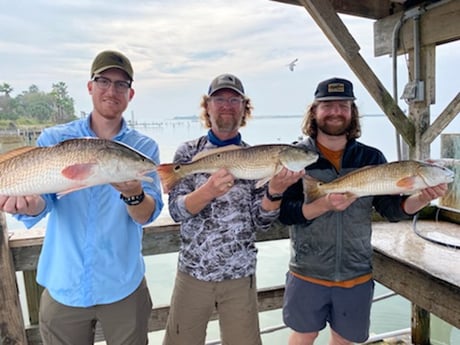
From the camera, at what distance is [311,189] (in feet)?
7.00

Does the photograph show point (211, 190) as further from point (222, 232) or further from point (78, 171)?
point (78, 171)

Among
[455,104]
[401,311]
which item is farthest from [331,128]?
[401,311]

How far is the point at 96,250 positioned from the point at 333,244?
56.0 inches

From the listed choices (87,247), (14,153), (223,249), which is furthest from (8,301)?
(223,249)

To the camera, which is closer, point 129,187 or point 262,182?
point 129,187

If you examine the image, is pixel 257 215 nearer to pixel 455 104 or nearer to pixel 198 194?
pixel 198 194

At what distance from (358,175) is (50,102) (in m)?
2.20

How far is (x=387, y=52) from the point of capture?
363cm

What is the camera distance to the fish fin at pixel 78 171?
160cm

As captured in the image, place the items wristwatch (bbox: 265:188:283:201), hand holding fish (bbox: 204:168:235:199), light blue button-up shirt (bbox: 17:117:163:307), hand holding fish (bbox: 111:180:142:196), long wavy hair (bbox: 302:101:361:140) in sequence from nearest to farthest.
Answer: hand holding fish (bbox: 111:180:142:196) → light blue button-up shirt (bbox: 17:117:163:307) → hand holding fish (bbox: 204:168:235:199) → wristwatch (bbox: 265:188:283:201) → long wavy hair (bbox: 302:101:361:140)

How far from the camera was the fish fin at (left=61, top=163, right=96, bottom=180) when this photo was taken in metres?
1.60

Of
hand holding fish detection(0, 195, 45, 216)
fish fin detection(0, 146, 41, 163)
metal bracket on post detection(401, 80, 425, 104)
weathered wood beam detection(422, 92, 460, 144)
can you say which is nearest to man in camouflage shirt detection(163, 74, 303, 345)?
hand holding fish detection(0, 195, 45, 216)

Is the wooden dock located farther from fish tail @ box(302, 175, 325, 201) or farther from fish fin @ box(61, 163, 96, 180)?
fish fin @ box(61, 163, 96, 180)

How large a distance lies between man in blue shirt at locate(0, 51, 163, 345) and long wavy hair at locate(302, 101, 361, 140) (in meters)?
1.18
